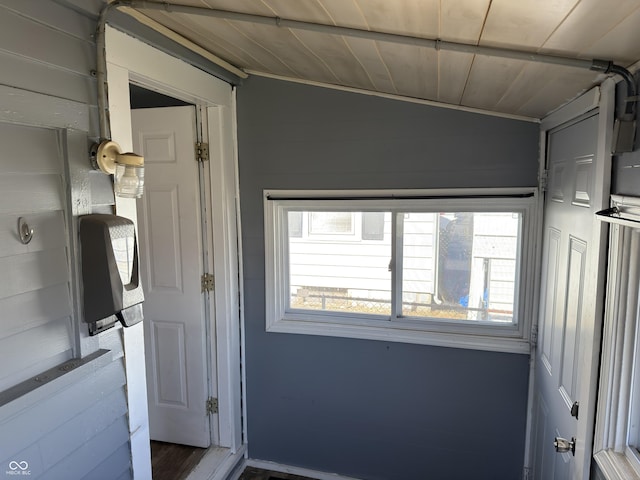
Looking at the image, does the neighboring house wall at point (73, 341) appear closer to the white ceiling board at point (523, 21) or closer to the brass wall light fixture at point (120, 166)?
the brass wall light fixture at point (120, 166)

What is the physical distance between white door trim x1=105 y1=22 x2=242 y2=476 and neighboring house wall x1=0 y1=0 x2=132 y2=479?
8cm

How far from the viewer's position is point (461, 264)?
220 cm

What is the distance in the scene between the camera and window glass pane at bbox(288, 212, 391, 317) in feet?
7.70

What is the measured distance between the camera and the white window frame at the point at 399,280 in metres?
2.06

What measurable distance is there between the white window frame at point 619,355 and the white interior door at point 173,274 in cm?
189

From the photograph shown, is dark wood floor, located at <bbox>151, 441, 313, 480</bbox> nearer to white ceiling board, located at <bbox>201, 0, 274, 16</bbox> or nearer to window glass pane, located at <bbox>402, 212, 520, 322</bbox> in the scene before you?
window glass pane, located at <bbox>402, 212, 520, 322</bbox>

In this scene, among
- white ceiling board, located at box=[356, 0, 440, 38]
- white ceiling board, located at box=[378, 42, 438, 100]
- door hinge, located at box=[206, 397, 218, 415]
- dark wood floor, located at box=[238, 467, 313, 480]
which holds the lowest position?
dark wood floor, located at box=[238, 467, 313, 480]

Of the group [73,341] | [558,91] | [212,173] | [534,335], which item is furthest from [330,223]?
[73,341]

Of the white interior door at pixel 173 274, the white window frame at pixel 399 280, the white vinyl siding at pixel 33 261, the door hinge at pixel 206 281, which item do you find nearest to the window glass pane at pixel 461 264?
the white window frame at pixel 399 280

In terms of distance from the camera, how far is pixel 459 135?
2.07 m

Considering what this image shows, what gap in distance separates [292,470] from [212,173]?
1845mm

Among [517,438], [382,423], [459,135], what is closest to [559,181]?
[459,135]

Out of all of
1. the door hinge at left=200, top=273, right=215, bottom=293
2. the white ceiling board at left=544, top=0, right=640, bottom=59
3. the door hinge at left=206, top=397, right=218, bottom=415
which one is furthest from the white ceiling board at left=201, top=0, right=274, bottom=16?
the door hinge at left=206, top=397, right=218, bottom=415

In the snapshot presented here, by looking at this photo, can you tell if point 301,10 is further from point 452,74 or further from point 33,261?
point 33,261
